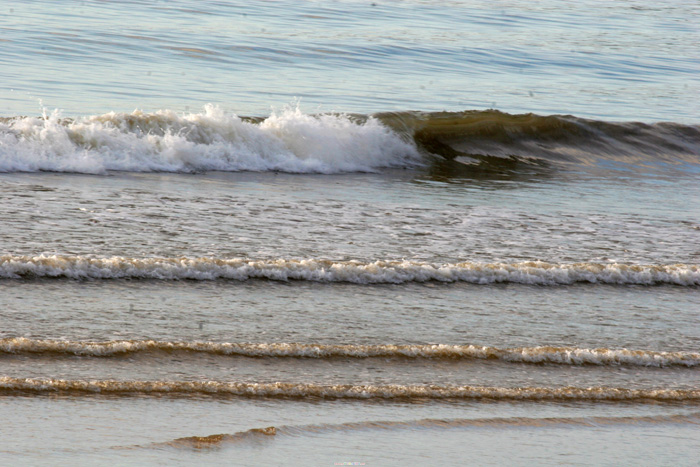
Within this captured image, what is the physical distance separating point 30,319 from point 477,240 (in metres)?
4.36

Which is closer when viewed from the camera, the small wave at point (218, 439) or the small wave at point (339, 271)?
the small wave at point (218, 439)

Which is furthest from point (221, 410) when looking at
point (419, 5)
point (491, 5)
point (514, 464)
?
point (491, 5)

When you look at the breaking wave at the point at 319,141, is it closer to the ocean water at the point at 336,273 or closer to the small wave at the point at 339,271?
the ocean water at the point at 336,273

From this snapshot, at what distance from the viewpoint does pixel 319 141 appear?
543 inches

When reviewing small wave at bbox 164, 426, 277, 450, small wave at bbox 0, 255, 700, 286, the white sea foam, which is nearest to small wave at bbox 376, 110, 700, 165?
the white sea foam

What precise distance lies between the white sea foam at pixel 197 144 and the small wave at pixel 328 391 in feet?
22.5

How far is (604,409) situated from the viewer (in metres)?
5.12

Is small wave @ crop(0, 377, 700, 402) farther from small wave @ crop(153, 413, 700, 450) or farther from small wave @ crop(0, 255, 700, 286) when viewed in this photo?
small wave @ crop(0, 255, 700, 286)

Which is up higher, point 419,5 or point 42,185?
point 419,5

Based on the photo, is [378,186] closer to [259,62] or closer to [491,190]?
[491,190]

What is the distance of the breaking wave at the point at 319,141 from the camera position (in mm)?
11922

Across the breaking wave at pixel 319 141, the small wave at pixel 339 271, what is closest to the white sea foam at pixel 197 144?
the breaking wave at pixel 319 141

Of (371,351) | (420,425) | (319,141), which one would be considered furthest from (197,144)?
(420,425)

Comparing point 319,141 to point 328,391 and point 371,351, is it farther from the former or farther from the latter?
point 328,391
